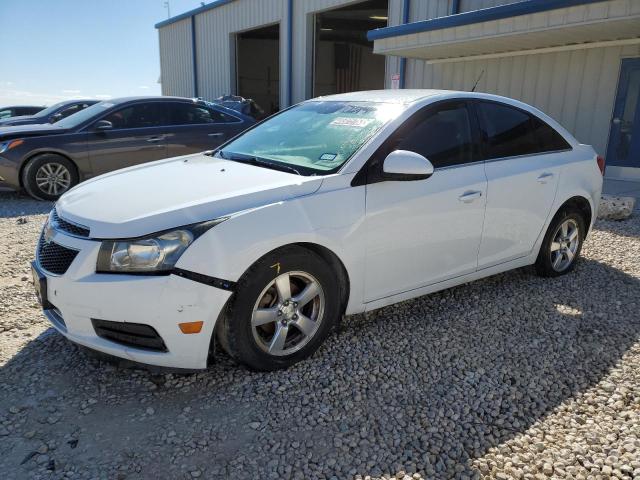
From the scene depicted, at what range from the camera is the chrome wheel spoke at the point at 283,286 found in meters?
2.82

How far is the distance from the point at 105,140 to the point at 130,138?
0.36 metres

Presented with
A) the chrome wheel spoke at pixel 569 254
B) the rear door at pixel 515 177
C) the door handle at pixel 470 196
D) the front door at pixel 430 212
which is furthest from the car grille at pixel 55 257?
the chrome wheel spoke at pixel 569 254

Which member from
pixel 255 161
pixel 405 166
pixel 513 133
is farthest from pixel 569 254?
pixel 255 161

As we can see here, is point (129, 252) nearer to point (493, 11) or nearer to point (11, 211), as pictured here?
point (11, 211)

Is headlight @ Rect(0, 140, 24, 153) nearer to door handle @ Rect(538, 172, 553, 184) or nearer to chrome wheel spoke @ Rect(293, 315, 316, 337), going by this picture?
chrome wheel spoke @ Rect(293, 315, 316, 337)

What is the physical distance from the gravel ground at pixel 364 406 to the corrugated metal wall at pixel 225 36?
14111 millimetres

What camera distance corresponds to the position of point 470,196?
3576 mm

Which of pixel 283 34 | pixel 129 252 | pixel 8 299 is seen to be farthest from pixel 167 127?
pixel 283 34

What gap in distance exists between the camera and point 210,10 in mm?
20484

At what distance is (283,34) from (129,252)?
1521 cm

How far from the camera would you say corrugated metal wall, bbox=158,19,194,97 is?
22.8 meters

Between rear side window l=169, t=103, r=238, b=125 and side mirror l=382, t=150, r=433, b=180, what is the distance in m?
6.23

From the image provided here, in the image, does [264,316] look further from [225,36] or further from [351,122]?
[225,36]

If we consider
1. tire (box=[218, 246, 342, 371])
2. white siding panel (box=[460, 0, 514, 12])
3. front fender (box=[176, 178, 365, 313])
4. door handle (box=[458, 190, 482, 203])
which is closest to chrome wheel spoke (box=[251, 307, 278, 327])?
tire (box=[218, 246, 342, 371])
